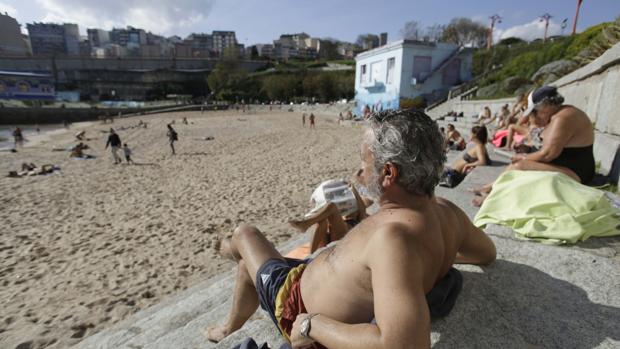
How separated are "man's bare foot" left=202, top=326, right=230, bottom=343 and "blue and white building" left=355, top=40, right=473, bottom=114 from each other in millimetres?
24805

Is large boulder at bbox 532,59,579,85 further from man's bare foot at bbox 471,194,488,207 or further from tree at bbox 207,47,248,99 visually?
tree at bbox 207,47,248,99

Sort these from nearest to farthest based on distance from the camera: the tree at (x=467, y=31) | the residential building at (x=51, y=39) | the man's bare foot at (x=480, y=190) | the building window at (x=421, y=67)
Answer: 1. the man's bare foot at (x=480, y=190)
2. the building window at (x=421, y=67)
3. the tree at (x=467, y=31)
4. the residential building at (x=51, y=39)

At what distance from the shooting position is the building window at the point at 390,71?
86.1 feet

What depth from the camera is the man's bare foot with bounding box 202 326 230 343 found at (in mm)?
2141

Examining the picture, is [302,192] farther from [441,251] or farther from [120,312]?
[441,251]

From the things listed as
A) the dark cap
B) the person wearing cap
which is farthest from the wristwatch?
the dark cap

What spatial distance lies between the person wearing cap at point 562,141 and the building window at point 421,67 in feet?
77.3

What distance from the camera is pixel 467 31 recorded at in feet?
156

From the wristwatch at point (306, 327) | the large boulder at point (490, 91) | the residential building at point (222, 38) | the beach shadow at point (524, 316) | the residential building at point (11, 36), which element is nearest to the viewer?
the wristwatch at point (306, 327)

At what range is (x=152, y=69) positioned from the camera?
7075 centimetres

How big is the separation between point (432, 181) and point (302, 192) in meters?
7.18

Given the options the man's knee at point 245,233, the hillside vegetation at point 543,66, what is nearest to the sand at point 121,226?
the man's knee at point 245,233

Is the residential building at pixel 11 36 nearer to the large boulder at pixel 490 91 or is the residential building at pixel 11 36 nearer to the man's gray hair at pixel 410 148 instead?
the large boulder at pixel 490 91

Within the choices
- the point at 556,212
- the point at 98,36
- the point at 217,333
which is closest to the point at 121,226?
the point at 217,333
